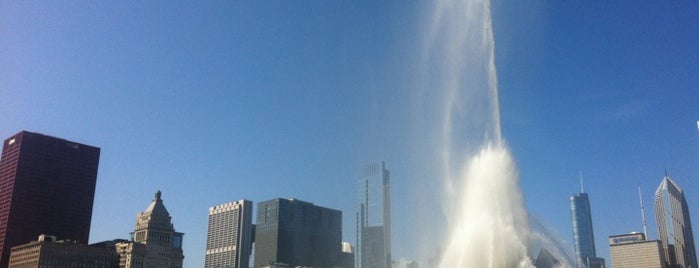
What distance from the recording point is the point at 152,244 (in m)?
168

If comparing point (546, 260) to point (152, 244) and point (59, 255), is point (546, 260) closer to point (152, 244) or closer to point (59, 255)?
point (152, 244)

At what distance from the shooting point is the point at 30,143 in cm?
19725

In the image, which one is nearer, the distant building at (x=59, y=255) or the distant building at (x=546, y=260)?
the distant building at (x=546, y=260)

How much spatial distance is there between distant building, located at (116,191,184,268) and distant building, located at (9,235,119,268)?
3.86m

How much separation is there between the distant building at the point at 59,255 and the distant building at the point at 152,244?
3858 millimetres

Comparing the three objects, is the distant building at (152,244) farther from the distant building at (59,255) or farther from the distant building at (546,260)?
the distant building at (546,260)

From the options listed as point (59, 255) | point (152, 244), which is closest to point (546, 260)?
point (152, 244)

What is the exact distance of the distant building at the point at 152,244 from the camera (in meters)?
165

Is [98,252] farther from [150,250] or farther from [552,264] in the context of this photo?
[552,264]

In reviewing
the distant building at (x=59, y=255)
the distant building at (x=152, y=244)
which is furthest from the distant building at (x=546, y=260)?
the distant building at (x=59, y=255)

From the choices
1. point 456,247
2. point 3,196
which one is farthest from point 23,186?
point 456,247

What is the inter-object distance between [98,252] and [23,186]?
45674 mm

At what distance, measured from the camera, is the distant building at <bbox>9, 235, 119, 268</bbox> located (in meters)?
155

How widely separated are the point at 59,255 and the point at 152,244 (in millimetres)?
22002
